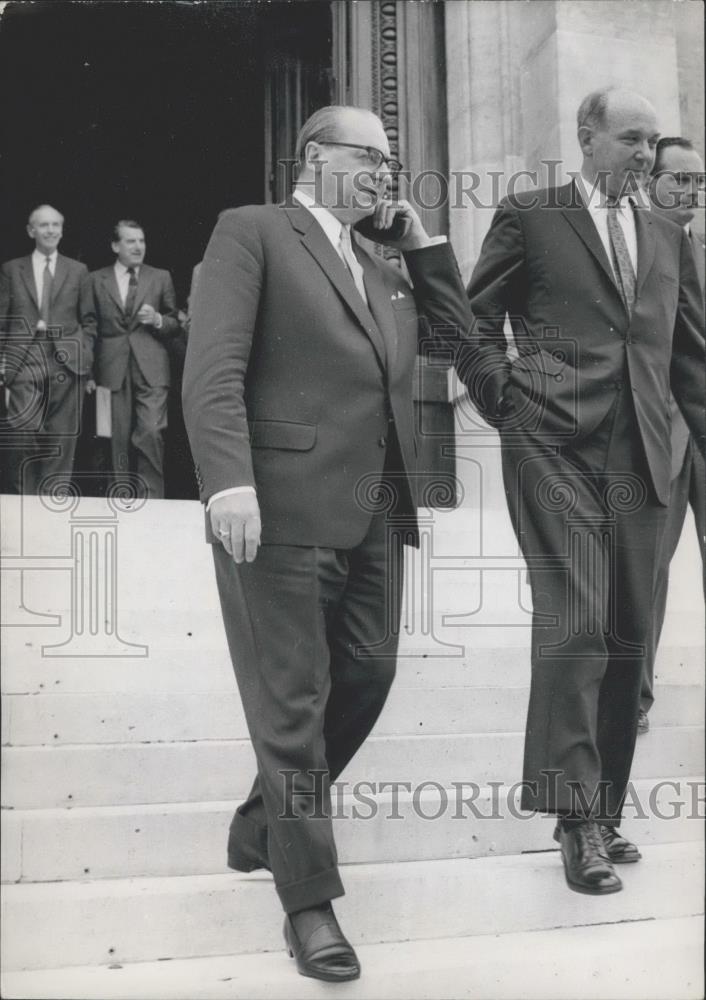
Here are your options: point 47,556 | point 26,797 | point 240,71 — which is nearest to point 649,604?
point 26,797

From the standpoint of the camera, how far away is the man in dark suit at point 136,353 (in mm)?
7055

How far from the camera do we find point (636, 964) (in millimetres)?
2932

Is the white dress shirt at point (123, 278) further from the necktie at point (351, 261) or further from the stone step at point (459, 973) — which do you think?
the stone step at point (459, 973)

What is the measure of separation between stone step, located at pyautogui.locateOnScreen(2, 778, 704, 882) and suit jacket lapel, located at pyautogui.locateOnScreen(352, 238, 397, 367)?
1.19 meters

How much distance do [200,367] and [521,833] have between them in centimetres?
158

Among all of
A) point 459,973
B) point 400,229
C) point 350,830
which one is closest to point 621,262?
point 400,229

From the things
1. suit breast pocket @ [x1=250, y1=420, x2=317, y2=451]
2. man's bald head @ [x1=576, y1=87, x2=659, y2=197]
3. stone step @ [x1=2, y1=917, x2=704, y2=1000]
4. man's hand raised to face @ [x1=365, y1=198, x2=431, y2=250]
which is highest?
man's bald head @ [x1=576, y1=87, x2=659, y2=197]

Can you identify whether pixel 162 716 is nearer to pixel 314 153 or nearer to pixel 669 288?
pixel 314 153

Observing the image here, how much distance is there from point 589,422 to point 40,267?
13.7 ft

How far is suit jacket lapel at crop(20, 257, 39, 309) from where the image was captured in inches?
261

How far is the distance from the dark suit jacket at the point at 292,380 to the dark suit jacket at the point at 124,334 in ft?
13.3

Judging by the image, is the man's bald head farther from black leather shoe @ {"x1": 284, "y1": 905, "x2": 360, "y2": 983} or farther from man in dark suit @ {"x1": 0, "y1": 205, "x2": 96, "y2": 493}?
man in dark suit @ {"x1": 0, "y1": 205, "x2": 96, "y2": 493}

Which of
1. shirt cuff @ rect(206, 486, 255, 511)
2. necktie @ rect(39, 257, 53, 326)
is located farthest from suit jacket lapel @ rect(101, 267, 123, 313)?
shirt cuff @ rect(206, 486, 255, 511)

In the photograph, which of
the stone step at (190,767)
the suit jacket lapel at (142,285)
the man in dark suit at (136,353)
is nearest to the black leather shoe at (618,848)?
the stone step at (190,767)
